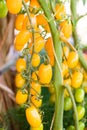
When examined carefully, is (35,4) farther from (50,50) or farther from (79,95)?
(79,95)

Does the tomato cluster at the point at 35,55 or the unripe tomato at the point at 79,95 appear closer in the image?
the tomato cluster at the point at 35,55

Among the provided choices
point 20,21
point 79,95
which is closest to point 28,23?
point 20,21

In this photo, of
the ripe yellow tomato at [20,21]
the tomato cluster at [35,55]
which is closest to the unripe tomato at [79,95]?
the tomato cluster at [35,55]

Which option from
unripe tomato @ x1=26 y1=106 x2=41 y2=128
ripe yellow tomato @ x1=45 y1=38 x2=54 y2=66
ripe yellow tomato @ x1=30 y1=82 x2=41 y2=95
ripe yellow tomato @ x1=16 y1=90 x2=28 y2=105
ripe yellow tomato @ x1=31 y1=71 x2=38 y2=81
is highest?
ripe yellow tomato @ x1=45 y1=38 x2=54 y2=66

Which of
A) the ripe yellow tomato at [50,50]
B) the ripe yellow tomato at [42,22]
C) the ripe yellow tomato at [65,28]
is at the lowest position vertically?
the ripe yellow tomato at [50,50]

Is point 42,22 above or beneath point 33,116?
above

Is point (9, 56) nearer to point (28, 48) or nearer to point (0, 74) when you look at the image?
point (0, 74)

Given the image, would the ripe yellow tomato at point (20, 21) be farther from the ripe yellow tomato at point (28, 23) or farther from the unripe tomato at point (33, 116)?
the unripe tomato at point (33, 116)

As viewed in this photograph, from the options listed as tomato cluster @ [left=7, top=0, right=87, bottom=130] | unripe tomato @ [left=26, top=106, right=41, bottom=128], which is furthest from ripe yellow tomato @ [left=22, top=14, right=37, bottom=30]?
unripe tomato @ [left=26, top=106, right=41, bottom=128]

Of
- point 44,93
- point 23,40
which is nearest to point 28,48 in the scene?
point 23,40

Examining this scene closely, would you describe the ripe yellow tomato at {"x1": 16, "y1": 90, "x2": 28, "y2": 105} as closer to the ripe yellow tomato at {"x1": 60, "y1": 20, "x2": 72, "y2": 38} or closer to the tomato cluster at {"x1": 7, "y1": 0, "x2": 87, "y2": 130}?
the tomato cluster at {"x1": 7, "y1": 0, "x2": 87, "y2": 130}

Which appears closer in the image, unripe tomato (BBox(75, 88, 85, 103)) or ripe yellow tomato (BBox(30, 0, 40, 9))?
ripe yellow tomato (BBox(30, 0, 40, 9))
